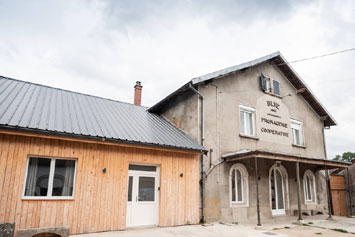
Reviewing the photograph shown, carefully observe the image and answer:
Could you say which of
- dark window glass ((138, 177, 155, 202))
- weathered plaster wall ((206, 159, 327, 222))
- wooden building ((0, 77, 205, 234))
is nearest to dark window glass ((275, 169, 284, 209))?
weathered plaster wall ((206, 159, 327, 222))

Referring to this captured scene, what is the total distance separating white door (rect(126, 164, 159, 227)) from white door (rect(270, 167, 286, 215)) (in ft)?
21.5

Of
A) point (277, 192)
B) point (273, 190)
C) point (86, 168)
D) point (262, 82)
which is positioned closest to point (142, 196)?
point (86, 168)

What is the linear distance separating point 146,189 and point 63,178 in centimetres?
295

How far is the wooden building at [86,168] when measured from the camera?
7520 mm

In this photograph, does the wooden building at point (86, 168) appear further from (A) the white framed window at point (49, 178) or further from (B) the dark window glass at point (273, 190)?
(B) the dark window glass at point (273, 190)

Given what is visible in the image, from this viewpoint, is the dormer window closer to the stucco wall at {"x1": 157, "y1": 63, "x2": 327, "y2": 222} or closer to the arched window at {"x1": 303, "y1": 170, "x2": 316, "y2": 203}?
the stucco wall at {"x1": 157, "y1": 63, "x2": 327, "y2": 222}

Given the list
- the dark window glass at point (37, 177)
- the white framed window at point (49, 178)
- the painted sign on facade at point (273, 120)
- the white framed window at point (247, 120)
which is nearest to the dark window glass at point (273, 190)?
the painted sign on facade at point (273, 120)

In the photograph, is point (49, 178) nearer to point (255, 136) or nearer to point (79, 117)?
point (79, 117)

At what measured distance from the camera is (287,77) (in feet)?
52.4

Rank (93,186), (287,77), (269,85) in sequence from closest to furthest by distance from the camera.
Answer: (93,186) → (269,85) → (287,77)

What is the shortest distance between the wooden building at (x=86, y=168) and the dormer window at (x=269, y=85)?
5608 millimetres

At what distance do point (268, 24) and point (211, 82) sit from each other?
364cm

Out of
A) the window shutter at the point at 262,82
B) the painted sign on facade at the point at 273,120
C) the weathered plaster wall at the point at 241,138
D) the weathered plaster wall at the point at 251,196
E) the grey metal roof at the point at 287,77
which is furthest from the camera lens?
the window shutter at the point at 262,82

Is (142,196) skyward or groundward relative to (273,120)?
groundward
